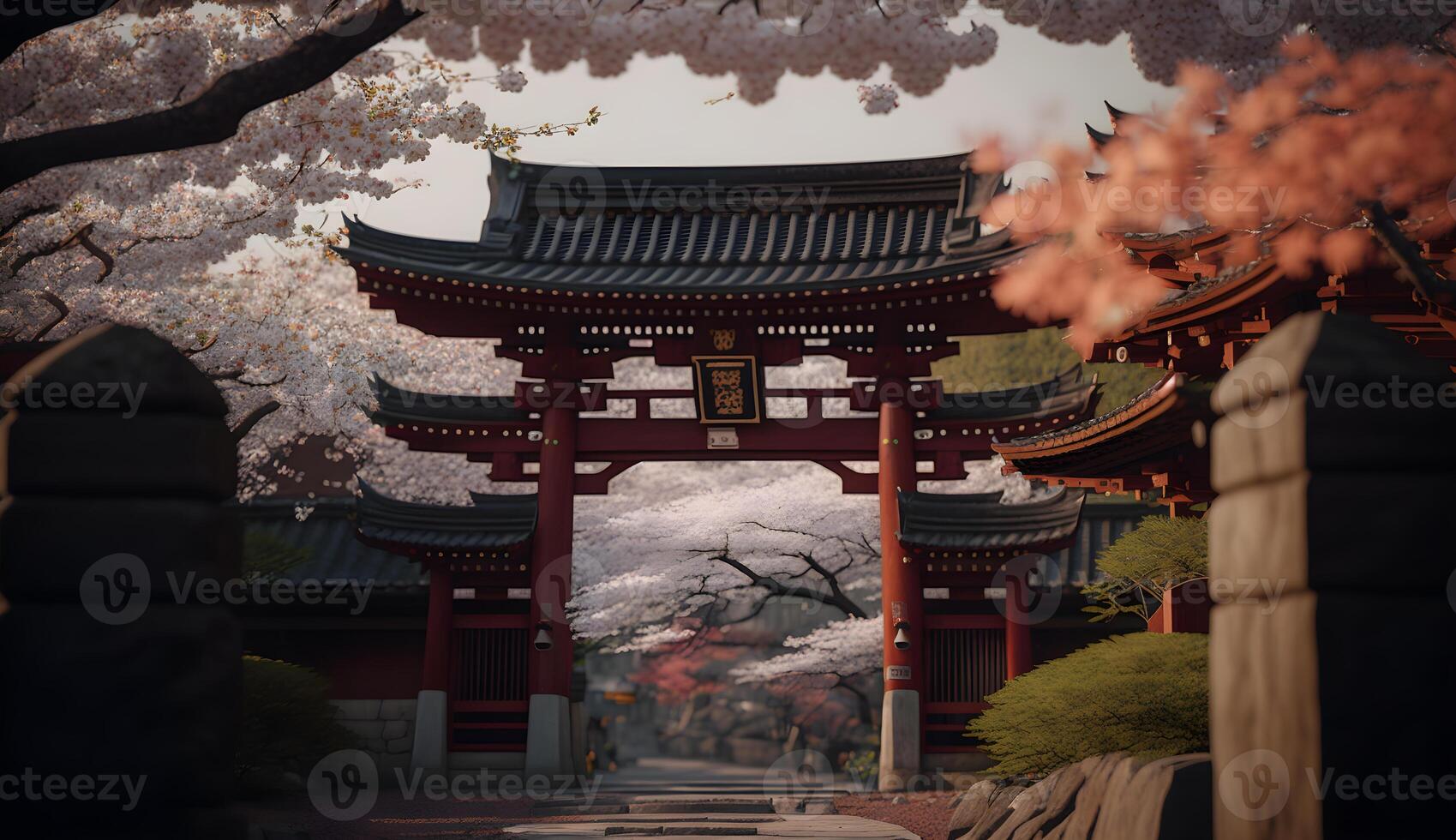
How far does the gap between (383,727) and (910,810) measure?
764 cm

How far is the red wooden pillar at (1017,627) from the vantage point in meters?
16.2

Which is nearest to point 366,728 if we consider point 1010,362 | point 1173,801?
point 1173,801

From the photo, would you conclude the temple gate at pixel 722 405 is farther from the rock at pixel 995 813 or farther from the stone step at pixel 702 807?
the rock at pixel 995 813

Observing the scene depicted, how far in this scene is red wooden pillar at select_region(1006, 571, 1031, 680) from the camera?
1617 centimetres

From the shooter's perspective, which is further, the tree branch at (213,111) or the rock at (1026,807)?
the rock at (1026,807)

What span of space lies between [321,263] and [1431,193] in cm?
3468

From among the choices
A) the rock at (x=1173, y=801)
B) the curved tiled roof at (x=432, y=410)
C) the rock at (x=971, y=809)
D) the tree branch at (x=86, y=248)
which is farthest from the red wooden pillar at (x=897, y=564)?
the tree branch at (x=86, y=248)

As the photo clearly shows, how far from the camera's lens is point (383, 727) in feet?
58.5

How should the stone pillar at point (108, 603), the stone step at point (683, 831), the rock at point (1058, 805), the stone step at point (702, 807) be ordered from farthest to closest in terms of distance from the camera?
the stone step at point (702, 807), the stone step at point (683, 831), the rock at point (1058, 805), the stone pillar at point (108, 603)

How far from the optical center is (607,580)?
2170 centimetres

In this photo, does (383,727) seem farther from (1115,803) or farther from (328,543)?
(1115,803)

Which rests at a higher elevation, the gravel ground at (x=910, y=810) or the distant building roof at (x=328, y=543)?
the distant building roof at (x=328, y=543)

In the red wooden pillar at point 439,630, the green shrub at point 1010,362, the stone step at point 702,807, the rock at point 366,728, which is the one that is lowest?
the stone step at point 702,807

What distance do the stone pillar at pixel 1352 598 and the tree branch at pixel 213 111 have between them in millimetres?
5191
